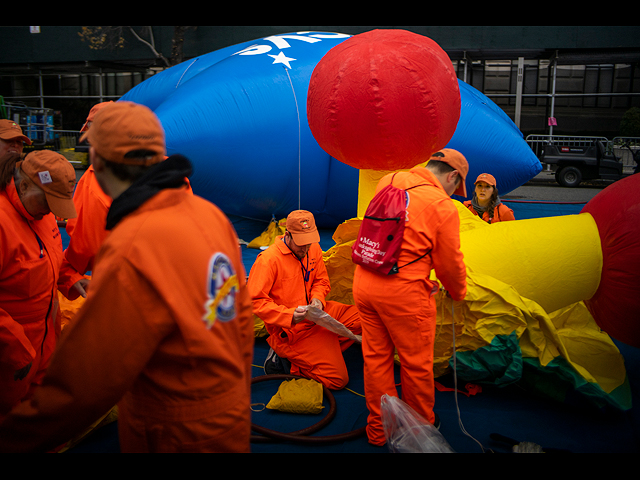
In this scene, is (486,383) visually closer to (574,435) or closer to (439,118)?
(574,435)

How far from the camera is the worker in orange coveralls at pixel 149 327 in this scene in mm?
1075

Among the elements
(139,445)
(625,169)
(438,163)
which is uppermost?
(438,163)

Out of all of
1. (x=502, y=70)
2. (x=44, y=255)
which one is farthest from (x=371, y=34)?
(x=502, y=70)

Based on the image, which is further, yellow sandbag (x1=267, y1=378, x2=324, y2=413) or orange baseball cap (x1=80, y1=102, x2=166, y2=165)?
yellow sandbag (x1=267, y1=378, x2=324, y2=413)

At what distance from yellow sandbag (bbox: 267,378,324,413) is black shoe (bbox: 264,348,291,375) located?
1.10 feet

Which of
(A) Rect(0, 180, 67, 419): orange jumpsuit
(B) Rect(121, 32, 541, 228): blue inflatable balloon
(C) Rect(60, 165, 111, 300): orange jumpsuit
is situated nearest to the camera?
(A) Rect(0, 180, 67, 419): orange jumpsuit

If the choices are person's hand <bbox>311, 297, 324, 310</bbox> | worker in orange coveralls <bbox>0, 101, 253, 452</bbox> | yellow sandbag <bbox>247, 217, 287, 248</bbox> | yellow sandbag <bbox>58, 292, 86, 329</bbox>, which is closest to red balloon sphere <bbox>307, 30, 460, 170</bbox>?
person's hand <bbox>311, 297, 324, 310</bbox>

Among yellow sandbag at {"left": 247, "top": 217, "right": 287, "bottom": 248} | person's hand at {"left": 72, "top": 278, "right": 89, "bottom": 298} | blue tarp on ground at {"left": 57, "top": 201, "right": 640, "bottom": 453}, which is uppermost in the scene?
person's hand at {"left": 72, "top": 278, "right": 89, "bottom": 298}

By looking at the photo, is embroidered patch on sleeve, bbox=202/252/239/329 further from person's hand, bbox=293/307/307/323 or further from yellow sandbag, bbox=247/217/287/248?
yellow sandbag, bbox=247/217/287/248

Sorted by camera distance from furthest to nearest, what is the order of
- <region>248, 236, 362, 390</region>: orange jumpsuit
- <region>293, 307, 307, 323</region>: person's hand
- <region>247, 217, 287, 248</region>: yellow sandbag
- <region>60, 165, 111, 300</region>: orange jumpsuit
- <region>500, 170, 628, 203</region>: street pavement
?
<region>500, 170, 628, 203</region>: street pavement, <region>247, 217, 287, 248</region>: yellow sandbag, <region>248, 236, 362, 390</region>: orange jumpsuit, <region>293, 307, 307, 323</region>: person's hand, <region>60, 165, 111, 300</region>: orange jumpsuit

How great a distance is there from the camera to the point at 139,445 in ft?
4.08

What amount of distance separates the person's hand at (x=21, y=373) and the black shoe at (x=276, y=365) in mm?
1652

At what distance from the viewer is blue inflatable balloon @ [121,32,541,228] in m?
6.05

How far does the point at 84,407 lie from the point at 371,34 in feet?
9.27
